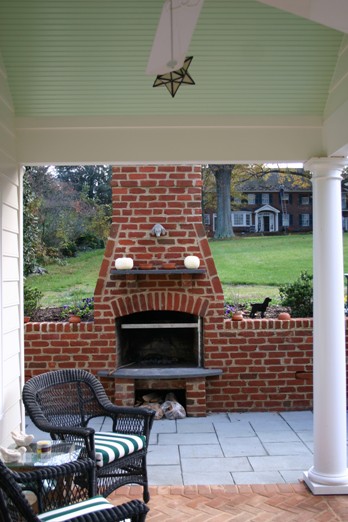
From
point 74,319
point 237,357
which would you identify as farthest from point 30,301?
point 237,357

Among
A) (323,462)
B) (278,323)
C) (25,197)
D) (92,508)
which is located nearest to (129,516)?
(92,508)

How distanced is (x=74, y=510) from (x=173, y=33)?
7.46ft

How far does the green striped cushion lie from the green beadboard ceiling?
2.52 m

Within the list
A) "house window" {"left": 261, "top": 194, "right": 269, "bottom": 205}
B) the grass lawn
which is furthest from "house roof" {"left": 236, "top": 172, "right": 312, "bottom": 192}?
the grass lawn

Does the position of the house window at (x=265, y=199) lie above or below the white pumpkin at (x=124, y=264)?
above

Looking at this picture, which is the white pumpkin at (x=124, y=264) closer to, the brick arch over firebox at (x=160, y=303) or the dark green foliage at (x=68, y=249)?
the brick arch over firebox at (x=160, y=303)

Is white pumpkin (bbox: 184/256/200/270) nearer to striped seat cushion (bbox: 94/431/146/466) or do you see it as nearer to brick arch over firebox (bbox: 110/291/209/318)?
brick arch over firebox (bbox: 110/291/209/318)

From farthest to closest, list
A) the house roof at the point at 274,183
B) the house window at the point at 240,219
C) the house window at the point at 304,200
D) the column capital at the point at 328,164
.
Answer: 1. the house window at the point at 304,200
2. the house window at the point at 240,219
3. the house roof at the point at 274,183
4. the column capital at the point at 328,164

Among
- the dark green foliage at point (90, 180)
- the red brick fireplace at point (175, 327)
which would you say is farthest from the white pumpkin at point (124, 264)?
the dark green foliage at point (90, 180)

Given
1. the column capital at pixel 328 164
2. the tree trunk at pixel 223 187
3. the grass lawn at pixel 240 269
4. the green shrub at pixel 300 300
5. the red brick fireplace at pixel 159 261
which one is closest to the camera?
the column capital at pixel 328 164

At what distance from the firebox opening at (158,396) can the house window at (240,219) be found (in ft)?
18.1

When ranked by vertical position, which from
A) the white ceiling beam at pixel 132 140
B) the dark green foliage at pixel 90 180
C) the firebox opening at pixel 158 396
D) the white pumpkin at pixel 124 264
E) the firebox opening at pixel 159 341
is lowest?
the firebox opening at pixel 158 396

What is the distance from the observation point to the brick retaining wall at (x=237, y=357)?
6422 millimetres

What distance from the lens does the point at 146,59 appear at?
147 inches
